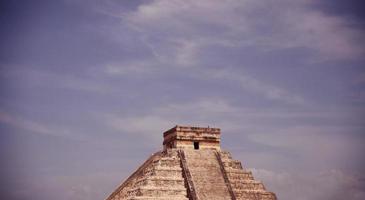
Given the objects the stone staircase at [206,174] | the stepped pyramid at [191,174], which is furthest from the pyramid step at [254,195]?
the stone staircase at [206,174]

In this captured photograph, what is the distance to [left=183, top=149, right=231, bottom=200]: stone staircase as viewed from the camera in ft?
108

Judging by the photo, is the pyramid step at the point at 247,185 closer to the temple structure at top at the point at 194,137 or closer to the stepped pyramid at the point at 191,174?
the stepped pyramid at the point at 191,174

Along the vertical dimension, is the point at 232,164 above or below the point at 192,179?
above

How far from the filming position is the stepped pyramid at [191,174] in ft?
107

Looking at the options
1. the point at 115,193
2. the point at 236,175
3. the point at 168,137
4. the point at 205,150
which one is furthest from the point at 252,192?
the point at 115,193

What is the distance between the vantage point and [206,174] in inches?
1362

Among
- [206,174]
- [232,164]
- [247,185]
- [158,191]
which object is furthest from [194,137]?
[158,191]

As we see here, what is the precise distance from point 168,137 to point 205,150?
2743 millimetres

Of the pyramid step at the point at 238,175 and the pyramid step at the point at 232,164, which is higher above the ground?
the pyramid step at the point at 232,164

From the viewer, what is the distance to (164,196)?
32031mm

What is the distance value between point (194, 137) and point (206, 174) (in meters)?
3.22

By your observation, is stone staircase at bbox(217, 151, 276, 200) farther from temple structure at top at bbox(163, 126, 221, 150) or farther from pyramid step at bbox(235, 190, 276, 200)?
temple structure at top at bbox(163, 126, 221, 150)

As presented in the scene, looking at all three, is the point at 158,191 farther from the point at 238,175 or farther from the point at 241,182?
the point at 238,175

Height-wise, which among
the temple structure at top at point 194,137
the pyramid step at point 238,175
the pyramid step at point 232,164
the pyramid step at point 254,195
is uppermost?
the temple structure at top at point 194,137
